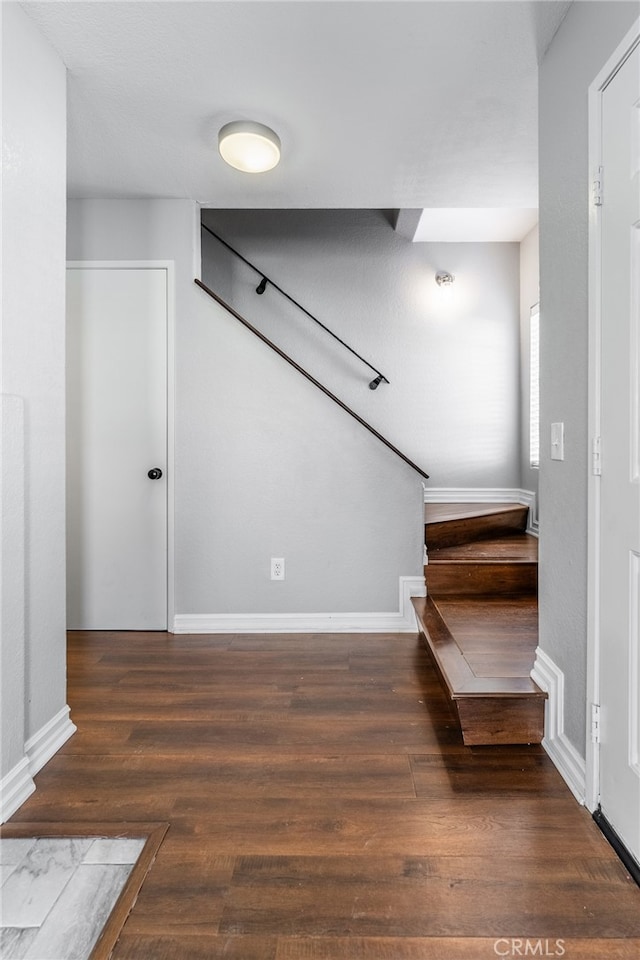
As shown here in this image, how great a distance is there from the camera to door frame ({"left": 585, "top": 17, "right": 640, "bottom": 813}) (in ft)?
4.93

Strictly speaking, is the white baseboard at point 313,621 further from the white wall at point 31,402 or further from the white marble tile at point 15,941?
the white marble tile at point 15,941

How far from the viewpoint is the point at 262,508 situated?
10.2 feet

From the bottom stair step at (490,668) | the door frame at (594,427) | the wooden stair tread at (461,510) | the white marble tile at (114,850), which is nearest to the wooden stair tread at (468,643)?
the bottom stair step at (490,668)

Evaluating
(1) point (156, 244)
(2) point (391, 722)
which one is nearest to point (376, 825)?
(2) point (391, 722)

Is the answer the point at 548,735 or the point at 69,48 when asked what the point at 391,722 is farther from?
the point at 69,48

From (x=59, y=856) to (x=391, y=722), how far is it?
1.14m

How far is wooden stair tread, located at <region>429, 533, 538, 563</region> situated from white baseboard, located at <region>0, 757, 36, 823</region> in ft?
6.72

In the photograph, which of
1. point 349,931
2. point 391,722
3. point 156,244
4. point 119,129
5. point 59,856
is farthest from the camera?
point 156,244

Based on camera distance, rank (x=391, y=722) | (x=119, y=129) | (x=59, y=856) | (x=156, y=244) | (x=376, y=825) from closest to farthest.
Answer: (x=59, y=856)
(x=376, y=825)
(x=391, y=722)
(x=119, y=129)
(x=156, y=244)

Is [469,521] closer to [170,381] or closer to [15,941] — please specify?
[170,381]

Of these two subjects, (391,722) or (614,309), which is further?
(391,722)

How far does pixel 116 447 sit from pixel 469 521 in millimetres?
2144

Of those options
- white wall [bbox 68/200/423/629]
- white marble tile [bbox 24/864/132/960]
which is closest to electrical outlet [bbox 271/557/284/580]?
white wall [bbox 68/200/423/629]

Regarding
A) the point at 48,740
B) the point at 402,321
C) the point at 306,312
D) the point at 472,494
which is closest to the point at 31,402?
the point at 48,740
